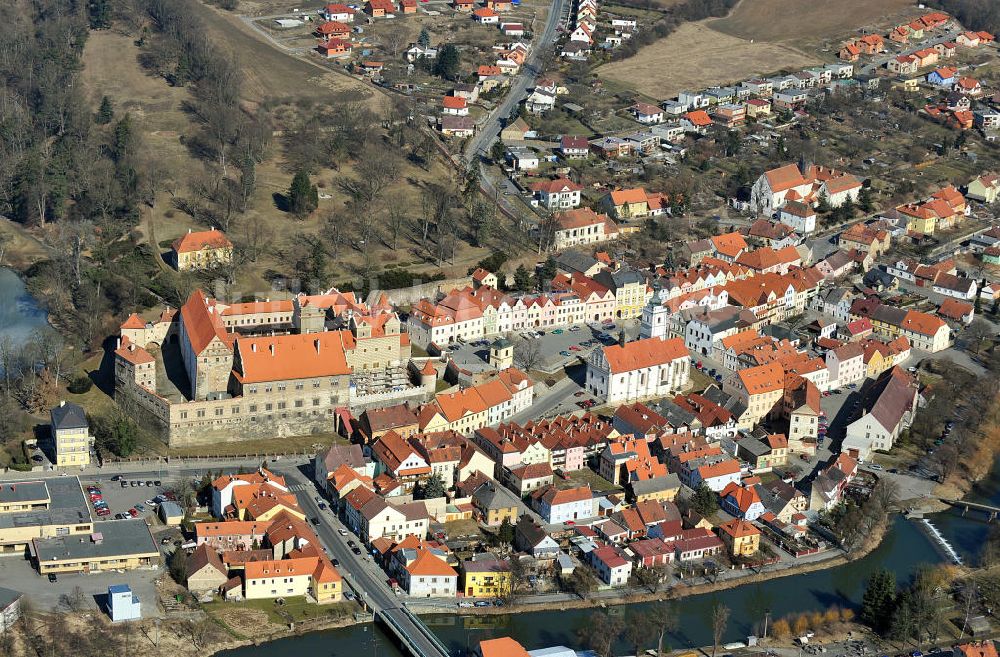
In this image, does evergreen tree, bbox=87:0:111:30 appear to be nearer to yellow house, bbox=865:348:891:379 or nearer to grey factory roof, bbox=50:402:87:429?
grey factory roof, bbox=50:402:87:429

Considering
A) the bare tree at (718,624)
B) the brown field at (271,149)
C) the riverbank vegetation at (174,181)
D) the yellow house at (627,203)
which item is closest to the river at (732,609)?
the bare tree at (718,624)

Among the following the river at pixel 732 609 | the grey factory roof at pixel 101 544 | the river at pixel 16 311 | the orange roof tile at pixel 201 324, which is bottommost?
the river at pixel 16 311

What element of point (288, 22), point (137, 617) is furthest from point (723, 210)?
point (137, 617)

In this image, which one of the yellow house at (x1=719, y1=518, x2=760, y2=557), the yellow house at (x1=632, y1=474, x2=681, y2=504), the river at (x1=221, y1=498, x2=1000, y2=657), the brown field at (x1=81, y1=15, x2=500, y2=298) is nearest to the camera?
the river at (x1=221, y1=498, x2=1000, y2=657)

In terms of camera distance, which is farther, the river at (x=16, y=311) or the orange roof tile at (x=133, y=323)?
the river at (x=16, y=311)

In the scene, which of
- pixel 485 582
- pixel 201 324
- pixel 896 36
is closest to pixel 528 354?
pixel 201 324

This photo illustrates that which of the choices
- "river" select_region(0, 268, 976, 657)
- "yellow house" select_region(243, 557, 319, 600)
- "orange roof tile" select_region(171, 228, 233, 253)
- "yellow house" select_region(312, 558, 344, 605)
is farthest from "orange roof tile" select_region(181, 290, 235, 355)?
"river" select_region(0, 268, 976, 657)

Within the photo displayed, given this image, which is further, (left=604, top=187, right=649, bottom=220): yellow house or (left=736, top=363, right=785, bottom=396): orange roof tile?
(left=604, top=187, right=649, bottom=220): yellow house

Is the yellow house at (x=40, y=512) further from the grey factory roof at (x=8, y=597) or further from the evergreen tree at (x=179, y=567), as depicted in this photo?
the evergreen tree at (x=179, y=567)
